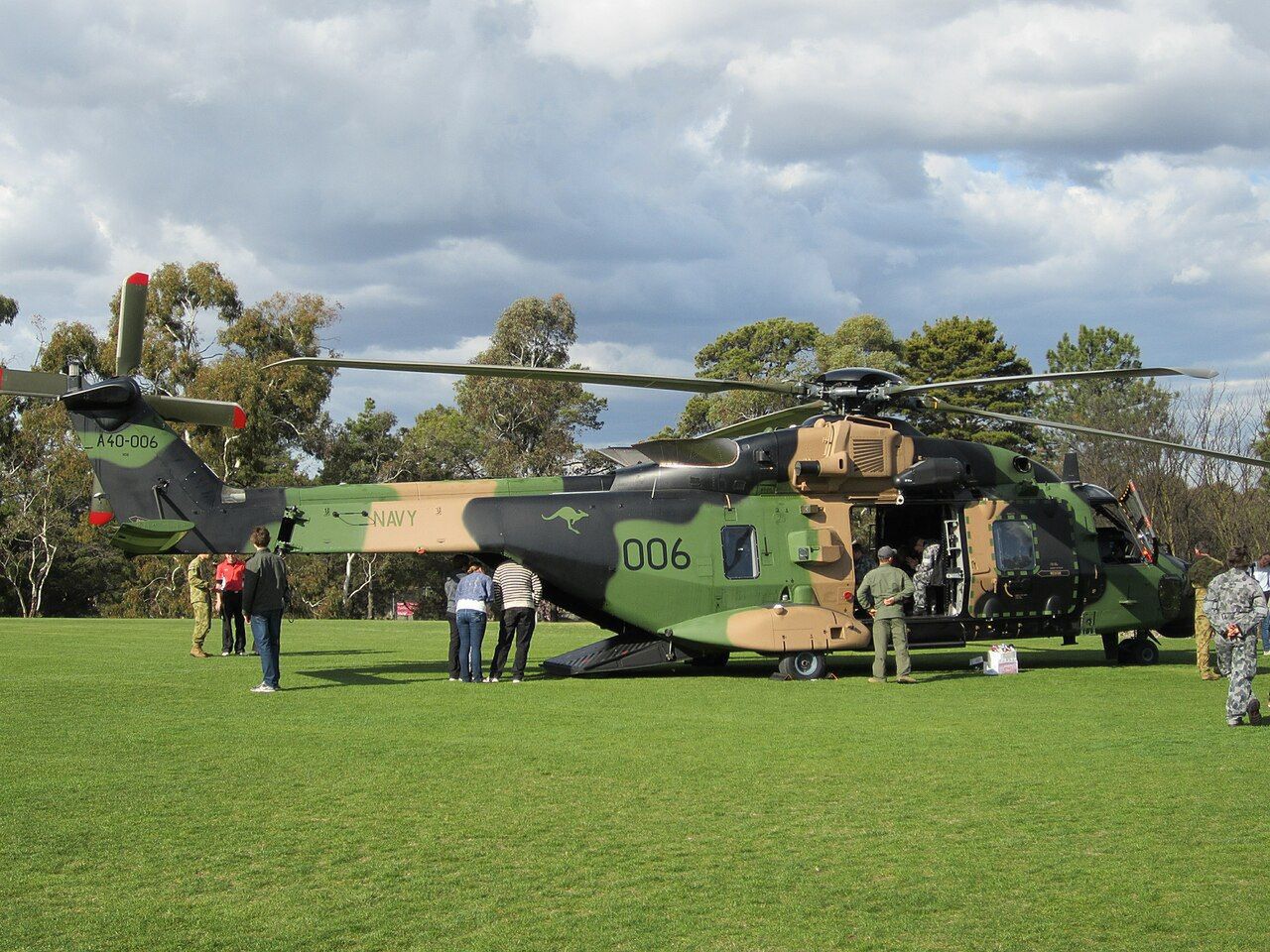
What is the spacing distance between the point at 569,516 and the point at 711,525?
1850mm

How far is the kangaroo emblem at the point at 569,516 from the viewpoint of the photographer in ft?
51.1

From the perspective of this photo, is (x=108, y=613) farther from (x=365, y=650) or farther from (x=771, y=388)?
(x=771, y=388)

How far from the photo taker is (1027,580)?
16625mm

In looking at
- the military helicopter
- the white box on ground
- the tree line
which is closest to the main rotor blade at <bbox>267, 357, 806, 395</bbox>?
the military helicopter

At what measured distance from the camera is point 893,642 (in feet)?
49.3

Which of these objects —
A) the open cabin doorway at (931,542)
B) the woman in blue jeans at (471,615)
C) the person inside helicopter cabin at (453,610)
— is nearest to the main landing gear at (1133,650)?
the open cabin doorway at (931,542)

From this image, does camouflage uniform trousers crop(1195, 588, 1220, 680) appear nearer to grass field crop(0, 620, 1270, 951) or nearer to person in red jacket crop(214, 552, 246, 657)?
grass field crop(0, 620, 1270, 951)

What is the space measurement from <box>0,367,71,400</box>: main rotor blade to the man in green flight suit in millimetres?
9942

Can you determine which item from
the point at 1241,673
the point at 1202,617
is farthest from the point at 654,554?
the point at 1241,673

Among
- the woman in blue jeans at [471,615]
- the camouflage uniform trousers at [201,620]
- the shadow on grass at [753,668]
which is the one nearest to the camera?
the woman in blue jeans at [471,615]

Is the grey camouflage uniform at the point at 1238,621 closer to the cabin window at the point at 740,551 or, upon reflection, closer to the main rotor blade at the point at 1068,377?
the main rotor blade at the point at 1068,377

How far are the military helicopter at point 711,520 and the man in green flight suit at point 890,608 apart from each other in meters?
0.67

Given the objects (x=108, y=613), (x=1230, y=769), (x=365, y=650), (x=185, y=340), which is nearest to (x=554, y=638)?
(x=365, y=650)

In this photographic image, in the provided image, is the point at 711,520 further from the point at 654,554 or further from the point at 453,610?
the point at 453,610
